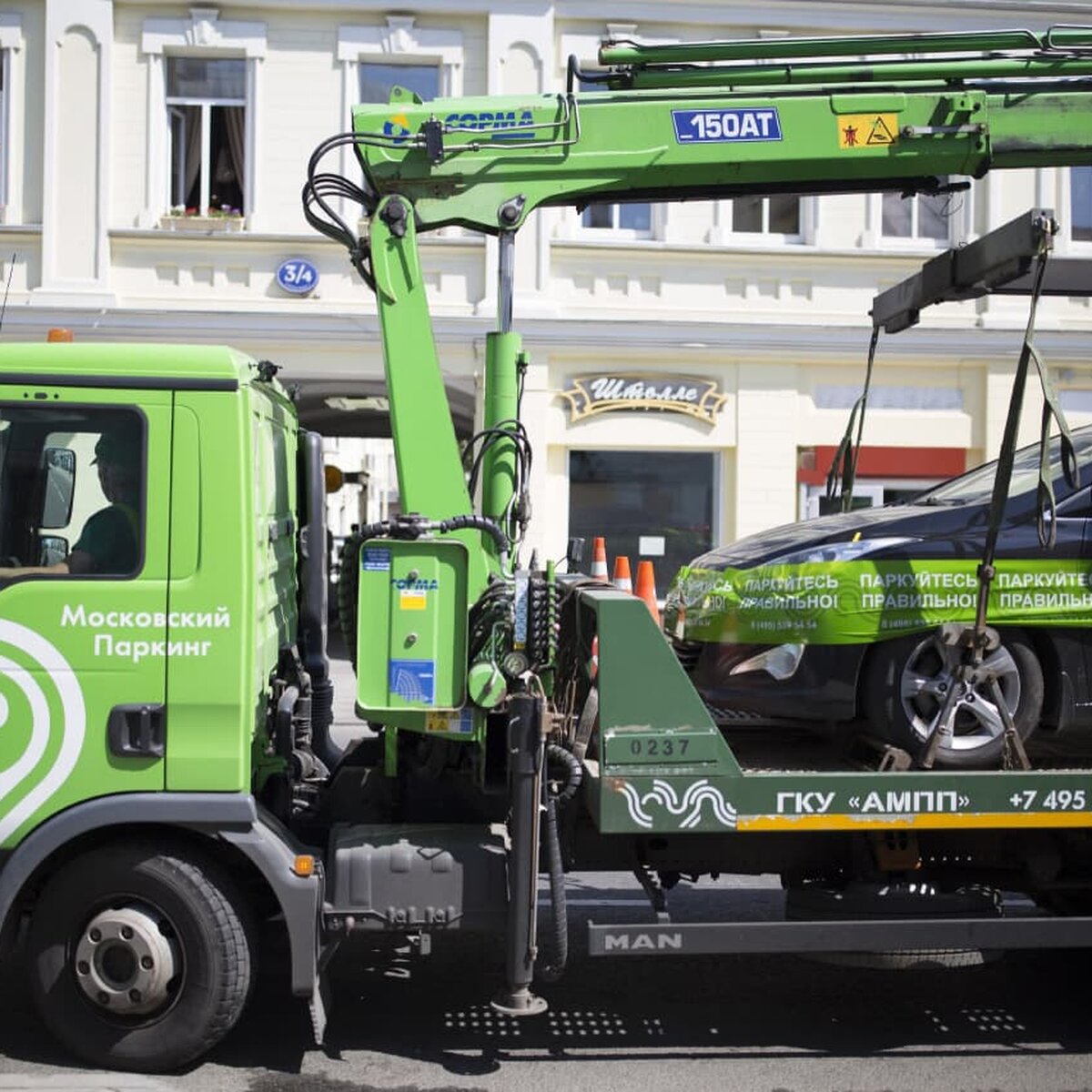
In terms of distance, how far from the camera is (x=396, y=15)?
15.4m

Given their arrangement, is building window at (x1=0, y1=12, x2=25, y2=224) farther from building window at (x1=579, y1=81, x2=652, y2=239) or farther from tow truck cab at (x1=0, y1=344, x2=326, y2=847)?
tow truck cab at (x1=0, y1=344, x2=326, y2=847)

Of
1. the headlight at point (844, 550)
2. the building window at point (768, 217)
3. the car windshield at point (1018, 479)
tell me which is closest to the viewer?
the headlight at point (844, 550)

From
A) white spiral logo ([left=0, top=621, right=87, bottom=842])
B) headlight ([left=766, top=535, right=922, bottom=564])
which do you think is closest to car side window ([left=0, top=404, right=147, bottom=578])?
white spiral logo ([left=0, top=621, right=87, bottom=842])

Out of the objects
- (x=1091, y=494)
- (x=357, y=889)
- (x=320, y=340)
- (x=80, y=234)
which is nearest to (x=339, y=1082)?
(x=357, y=889)

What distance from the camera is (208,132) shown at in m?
15.7

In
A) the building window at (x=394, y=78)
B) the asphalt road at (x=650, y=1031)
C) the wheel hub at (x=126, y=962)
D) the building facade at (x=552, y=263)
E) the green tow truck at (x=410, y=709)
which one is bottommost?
the asphalt road at (x=650, y=1031)

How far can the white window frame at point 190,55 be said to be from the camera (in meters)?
15.4

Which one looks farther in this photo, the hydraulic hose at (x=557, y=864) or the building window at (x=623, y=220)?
the building window at (x=623, y=220)

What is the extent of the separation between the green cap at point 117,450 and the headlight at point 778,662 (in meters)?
2.59

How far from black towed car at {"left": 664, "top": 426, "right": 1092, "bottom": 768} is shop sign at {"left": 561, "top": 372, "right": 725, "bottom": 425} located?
10343 mm

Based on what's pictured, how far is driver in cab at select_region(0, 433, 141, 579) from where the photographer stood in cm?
422

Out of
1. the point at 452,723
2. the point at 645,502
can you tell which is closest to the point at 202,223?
the point at 645,502

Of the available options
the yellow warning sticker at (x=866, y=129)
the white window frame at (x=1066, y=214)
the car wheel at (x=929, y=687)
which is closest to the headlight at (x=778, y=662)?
the car wheel at (x=929, y=687)

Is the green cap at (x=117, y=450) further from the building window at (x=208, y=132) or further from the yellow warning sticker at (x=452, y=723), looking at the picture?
the building window at (x=208, y=132)
